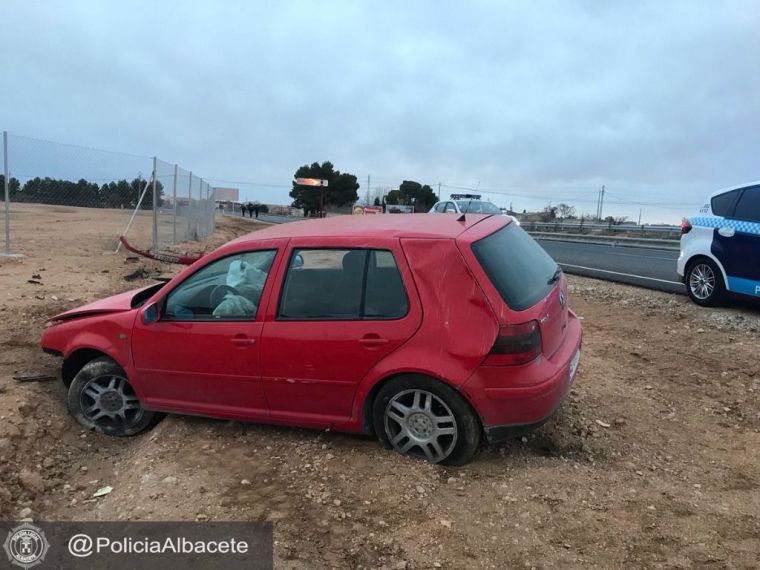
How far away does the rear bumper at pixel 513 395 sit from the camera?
10.9 ft

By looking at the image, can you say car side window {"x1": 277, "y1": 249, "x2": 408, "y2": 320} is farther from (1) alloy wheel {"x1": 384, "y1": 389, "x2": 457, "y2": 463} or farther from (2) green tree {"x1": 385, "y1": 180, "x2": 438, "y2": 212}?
(2) green tree {"x1": 385, "y1": 180, "x2": 438, "y2": 212}

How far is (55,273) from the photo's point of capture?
29.6 ft

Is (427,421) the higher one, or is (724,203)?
(724,203)

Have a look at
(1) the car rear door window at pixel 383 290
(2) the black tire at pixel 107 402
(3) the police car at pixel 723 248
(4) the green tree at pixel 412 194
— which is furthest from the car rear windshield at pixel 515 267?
(4) the green tree at pixel 412 194

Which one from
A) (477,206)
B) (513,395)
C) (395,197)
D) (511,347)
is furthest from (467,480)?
(395,197)

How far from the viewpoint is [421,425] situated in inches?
140

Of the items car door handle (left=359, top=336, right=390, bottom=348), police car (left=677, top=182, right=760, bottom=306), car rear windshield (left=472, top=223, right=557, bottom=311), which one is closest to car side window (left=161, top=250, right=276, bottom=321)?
car door handle (left=359, top=336, right=390, bottom=348)

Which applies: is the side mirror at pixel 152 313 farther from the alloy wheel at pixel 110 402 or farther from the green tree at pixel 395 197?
the green tree at pixel 395 197

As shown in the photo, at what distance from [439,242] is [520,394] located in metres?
1.03

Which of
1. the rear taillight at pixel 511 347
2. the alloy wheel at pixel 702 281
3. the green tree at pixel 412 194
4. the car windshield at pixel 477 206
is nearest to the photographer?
the rear taillight at pixel 511 347

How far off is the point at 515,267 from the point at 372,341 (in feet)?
3.45

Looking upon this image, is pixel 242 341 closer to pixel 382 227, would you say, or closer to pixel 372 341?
Answer: pixel 372 341

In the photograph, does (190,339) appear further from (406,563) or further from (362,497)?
(406,563)

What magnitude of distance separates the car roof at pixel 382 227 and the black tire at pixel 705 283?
5023mm
